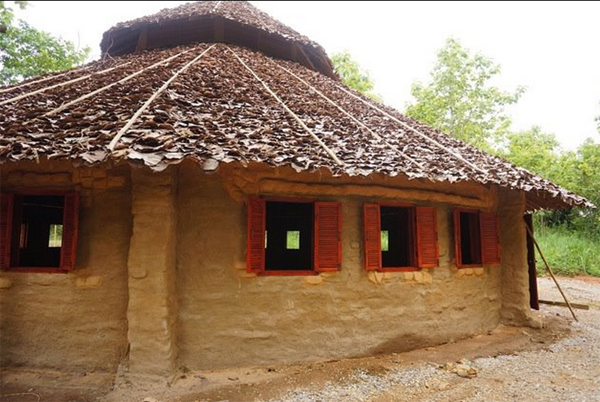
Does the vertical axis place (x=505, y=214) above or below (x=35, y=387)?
above

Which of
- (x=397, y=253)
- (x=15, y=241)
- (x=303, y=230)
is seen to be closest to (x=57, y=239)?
(x=303, y=230)

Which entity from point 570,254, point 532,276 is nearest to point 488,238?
point 532,276

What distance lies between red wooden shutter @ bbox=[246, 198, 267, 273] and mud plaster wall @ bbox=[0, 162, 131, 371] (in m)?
1.44

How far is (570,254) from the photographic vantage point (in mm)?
14094

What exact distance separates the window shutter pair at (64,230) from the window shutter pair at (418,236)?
3628 millimetres

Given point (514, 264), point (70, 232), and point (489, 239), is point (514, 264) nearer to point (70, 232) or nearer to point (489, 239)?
point (489, 239)

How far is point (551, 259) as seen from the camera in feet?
45.8

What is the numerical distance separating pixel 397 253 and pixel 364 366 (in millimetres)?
3481

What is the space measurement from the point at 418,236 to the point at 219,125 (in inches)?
126

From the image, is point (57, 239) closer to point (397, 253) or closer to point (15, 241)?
point (15, 241)

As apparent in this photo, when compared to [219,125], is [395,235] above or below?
below

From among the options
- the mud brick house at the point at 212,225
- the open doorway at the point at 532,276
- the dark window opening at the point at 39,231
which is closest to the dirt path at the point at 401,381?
the mud brick house at the point at 212,225

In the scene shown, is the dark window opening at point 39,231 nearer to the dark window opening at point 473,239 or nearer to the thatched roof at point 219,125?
the thatched roof at point 219,125

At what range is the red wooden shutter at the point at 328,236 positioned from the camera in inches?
193
